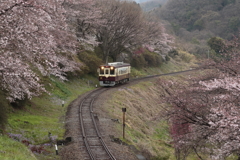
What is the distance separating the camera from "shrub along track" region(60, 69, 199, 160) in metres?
11.5

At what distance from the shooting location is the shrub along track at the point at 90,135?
11.5 m

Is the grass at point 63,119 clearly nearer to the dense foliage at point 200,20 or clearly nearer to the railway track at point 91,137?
the railway track at point 91,137

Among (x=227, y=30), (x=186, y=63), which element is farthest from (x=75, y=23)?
(x=227, y=30)

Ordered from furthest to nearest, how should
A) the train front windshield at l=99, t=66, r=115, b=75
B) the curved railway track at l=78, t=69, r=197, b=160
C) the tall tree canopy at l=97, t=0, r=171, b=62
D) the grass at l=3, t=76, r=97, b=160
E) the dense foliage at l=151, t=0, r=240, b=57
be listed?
the dense foliage at l=151, t=0, r=240, b=57, the tall tree canopy at l=97, t=0, r=171, b=62, the train front windshield at l=99, t=66, r=115, b=75, the curved railway track at l=78, t=69, r=197, b=160, the grass at l=3, t=76, r=97, b=160

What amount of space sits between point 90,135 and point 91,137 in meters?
0.36

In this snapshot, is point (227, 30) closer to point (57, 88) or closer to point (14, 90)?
point (57, 88)

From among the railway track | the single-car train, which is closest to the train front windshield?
the single-car train

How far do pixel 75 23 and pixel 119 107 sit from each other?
58.2 feet

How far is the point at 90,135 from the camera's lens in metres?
14.2

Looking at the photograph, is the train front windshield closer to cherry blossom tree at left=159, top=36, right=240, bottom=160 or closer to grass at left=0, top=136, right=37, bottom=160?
cherry blossom tree at left=159, top=36, right=240, bottom=160

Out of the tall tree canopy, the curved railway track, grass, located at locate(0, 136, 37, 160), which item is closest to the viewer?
grass, located at locate(0, 136, 37, 160)

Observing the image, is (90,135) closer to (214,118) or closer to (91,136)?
(91,136)

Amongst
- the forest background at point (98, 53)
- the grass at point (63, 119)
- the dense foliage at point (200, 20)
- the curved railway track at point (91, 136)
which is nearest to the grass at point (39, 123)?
the grass at point (63, 119)

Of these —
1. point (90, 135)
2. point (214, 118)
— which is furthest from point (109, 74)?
point (214, 118)
